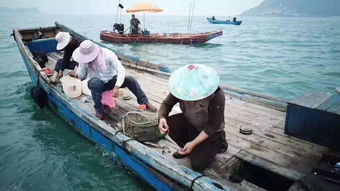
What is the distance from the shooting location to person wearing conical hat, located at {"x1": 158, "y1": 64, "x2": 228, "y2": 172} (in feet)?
9.43

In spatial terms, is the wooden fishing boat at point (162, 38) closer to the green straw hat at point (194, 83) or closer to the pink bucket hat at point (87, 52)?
the pink bucket hat at point (87, 52)

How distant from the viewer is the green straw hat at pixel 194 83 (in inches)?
111

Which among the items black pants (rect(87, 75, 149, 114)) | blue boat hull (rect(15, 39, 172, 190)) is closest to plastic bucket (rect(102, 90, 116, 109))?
black pants (rect(87, 75, 149, 114))

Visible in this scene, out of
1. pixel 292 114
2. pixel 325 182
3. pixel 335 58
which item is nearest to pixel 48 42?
pixel 292 114

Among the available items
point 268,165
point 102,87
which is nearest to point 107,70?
point 102,87

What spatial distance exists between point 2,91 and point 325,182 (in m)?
10.6

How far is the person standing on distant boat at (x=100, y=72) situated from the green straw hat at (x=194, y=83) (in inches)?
77.8

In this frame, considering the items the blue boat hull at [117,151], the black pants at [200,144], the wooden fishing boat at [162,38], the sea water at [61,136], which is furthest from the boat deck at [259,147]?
the wooden fishing boat at [162,38]

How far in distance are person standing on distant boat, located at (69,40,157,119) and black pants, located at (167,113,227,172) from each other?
4.30 feet

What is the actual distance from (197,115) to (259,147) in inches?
45.2

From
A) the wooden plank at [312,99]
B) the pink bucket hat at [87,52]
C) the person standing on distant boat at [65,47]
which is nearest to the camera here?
the wooden plank at [312,99]

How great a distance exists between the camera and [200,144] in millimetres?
3236

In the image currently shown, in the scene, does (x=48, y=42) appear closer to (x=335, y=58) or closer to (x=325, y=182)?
(x=325, y=182)

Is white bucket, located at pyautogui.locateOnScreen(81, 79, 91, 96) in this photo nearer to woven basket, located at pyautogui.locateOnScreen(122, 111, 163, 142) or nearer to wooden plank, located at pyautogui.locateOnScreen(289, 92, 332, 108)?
woven basket, located at pyautogui.locateOnScreen(122, 111, 163, 142)
